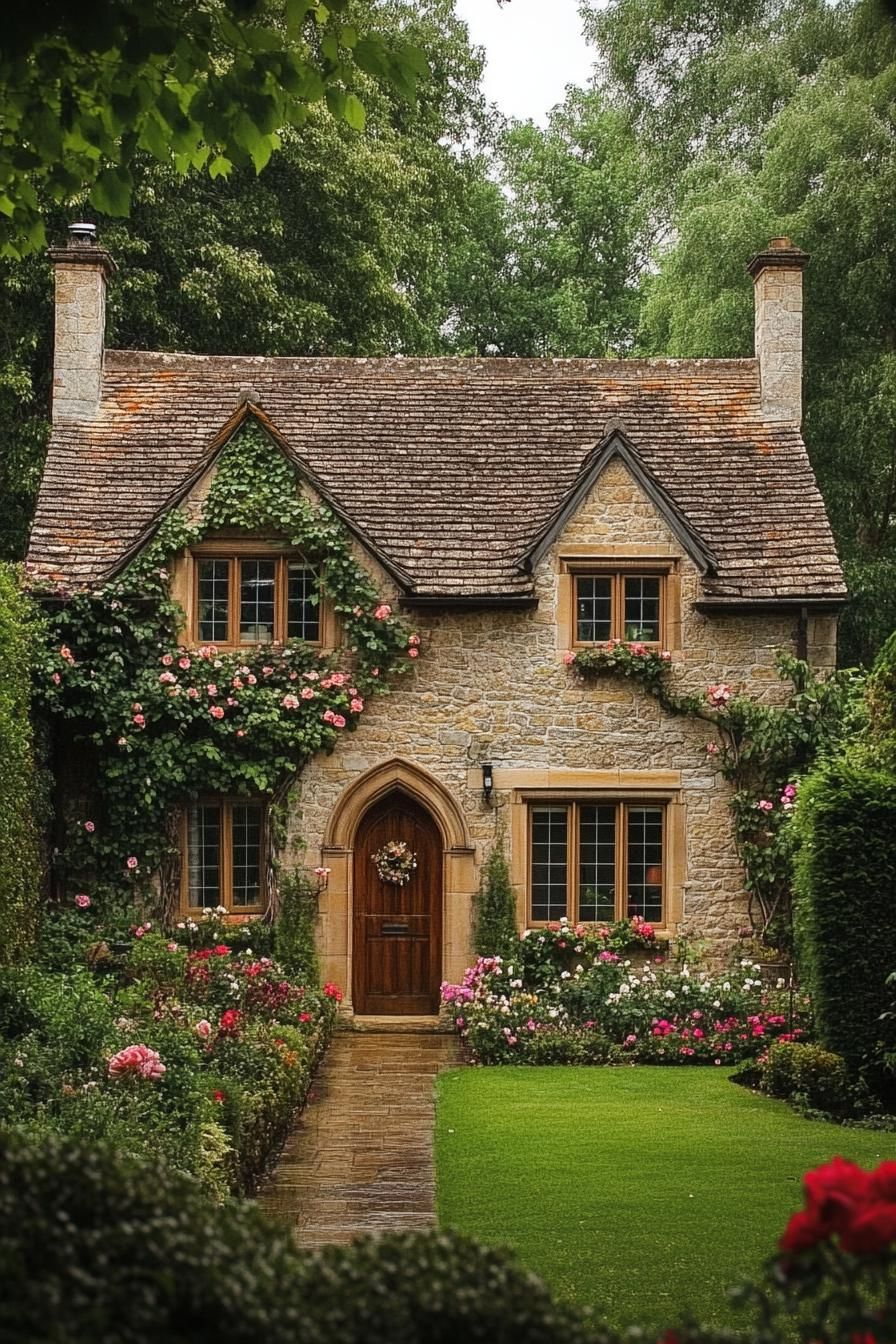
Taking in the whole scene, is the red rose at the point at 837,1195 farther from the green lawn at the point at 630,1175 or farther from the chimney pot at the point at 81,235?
the chimney pot at the point at 81,235

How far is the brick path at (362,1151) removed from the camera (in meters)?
9.54

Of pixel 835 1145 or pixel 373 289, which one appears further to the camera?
pixel 373 289

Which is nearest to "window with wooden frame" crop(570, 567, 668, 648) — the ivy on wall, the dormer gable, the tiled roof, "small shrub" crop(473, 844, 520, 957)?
the dormer gable

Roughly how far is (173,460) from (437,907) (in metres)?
5.98

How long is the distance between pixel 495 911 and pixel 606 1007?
1881mm

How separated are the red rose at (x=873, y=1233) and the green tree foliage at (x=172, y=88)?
4691 millimetres

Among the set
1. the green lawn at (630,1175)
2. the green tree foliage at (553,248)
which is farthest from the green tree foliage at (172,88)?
→ the green tree foliage at (553,248)

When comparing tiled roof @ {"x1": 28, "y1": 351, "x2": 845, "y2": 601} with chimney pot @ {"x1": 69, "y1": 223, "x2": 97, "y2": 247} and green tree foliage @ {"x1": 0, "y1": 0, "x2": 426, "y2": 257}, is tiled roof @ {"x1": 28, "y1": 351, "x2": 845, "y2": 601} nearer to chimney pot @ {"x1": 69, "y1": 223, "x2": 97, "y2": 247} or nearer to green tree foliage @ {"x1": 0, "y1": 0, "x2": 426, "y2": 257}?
chimney pot @ {"x1": 69, "y1": 223, "x2": 97, "y2": 247}

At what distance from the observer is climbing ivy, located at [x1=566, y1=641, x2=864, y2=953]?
18297 millimetres

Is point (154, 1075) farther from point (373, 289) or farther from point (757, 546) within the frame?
point (373, 289)

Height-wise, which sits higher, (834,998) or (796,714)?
(796,714)

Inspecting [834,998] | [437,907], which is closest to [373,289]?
[437,907]

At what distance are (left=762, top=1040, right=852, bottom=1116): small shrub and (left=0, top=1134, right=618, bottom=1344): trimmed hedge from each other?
9.92 m

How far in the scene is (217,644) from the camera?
62.8ft
